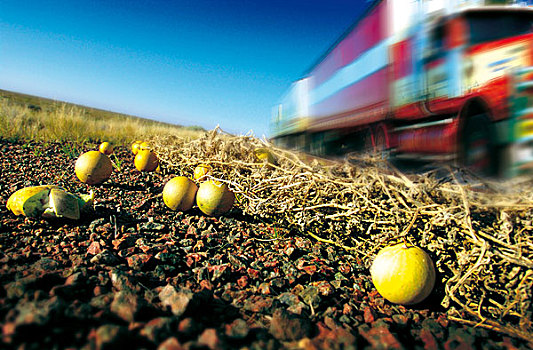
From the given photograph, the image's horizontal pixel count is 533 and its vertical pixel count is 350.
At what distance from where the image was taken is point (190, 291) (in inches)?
67.7

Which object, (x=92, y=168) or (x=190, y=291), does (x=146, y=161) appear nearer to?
(x=92, y=168)

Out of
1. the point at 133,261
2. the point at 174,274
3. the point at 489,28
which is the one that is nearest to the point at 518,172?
the point at 489,28

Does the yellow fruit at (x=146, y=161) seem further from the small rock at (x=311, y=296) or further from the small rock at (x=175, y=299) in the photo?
the small rock at (x=311, y=296)

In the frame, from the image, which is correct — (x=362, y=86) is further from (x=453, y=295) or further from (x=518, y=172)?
(x=453, y=295)

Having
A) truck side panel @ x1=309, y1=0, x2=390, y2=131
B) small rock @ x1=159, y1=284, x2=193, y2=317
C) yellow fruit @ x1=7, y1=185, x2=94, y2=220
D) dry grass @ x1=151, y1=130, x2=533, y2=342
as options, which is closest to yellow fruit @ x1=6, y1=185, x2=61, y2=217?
yellow fruit @ x1=7, y1=185, x2=94, y2=220

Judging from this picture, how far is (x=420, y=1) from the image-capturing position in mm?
5383

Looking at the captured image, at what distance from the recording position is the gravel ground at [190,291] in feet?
4.32

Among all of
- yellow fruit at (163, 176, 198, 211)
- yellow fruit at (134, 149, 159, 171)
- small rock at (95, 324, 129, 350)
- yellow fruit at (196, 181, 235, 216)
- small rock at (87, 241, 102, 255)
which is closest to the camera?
small rock at (95, 324, 129, 350)

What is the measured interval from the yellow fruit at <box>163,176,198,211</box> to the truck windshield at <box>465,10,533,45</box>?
15.0 feet

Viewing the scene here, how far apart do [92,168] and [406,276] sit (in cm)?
372

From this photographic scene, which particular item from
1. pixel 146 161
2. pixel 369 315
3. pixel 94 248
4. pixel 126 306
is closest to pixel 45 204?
pixel 94 248

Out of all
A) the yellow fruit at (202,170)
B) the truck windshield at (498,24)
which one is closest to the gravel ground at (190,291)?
the yellow fruit at (202,170)

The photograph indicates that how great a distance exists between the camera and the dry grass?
1.84 m

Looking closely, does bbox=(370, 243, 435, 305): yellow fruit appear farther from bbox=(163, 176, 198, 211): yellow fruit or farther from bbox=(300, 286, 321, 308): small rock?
bbox=(163, 176, 198, 211): yellow fruit
